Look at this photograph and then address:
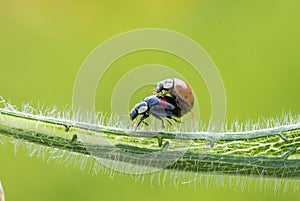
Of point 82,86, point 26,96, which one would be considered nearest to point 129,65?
point 26,96

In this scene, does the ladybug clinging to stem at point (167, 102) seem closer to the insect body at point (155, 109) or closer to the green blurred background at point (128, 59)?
the insect body at point (155, 109)

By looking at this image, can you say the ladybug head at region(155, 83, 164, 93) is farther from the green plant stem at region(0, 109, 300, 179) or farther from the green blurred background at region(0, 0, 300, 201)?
the green blurred background at region(0, 0, 300, 201)

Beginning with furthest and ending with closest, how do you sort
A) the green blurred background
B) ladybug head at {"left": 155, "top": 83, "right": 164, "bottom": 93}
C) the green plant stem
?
the green blurred background → ladybug head at {"left": 155, "top": 83, "right": 164, "bottom": 93} → the green plant stem

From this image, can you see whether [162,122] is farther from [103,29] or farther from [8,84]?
[103,29]

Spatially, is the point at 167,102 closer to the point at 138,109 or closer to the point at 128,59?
the point at 138,109

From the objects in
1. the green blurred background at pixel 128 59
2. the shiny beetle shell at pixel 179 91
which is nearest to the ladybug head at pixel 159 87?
the shiny beetle shell at pixel 179 91

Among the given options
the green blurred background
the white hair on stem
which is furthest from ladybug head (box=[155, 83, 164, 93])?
the green blurred background
